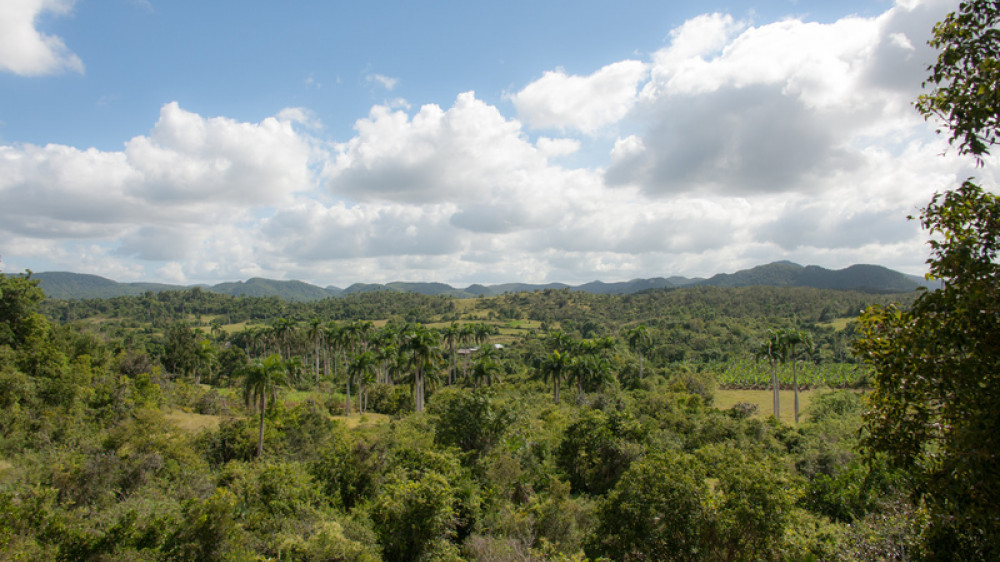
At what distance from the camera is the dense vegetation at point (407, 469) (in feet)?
46.8

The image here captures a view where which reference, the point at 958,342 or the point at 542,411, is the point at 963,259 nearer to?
the point at 958,342

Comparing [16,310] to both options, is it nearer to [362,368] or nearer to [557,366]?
[362,368]

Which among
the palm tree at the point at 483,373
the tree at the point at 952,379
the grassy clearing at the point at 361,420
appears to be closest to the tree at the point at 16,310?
the grassy clearing at the point at 361,420

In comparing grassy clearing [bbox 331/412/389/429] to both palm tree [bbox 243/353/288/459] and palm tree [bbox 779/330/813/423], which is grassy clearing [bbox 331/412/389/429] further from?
A: palm tree [bbox 779/330/813/423]

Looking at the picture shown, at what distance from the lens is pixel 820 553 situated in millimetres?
12297

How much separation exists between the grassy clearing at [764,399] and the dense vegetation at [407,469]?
13.8 feet

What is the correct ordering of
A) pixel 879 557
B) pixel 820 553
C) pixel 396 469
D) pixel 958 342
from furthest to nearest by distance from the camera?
pixel 396 469 < pixel 820 553 < pixel 879 557 < pixel 958 342

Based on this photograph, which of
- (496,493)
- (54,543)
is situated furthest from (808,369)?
(54,543)

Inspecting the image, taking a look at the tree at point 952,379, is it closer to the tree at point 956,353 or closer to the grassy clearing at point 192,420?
the tree at point 956,353

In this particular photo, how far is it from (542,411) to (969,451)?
41.0 metres

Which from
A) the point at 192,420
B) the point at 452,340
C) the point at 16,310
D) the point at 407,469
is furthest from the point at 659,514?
the point at 16,310

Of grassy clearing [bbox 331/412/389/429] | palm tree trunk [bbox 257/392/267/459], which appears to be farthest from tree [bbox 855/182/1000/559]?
grassy clearing [bbox 331/412/389/429]

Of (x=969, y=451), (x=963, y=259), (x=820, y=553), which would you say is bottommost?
→ (x=820, y=553)

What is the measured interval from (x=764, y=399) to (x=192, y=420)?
74726 millimetres
